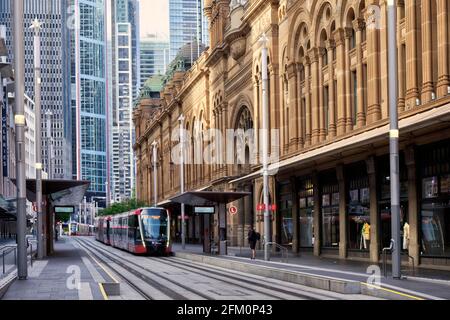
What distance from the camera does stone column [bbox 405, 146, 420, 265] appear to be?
30.8 meters

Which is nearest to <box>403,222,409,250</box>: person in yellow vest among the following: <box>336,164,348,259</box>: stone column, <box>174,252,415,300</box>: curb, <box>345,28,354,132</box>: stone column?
<box>174,252,415,300</box>: curb

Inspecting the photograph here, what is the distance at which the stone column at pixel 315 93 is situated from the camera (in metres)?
44.2

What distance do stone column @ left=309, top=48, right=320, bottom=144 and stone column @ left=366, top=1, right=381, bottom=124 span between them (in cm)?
824

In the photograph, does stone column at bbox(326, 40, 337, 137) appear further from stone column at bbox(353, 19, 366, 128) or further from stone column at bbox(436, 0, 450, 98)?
stone column at bbox(436, 0, 450, 98)

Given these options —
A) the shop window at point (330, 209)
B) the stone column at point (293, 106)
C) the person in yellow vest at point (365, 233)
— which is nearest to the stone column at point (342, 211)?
the shop window at point (330, 209)

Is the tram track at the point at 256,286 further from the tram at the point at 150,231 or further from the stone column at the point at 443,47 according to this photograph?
the tram at the point at 150,231

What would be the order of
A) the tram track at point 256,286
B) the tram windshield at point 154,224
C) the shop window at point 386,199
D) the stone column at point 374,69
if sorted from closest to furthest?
1. the tram track at point 256,286
2. the shop window at point 386,199
3. the stone column at point 374,69
4. the tram windshield at point 154,224

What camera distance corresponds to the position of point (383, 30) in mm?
34656

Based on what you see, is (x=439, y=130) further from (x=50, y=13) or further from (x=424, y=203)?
(x=50, y=13)

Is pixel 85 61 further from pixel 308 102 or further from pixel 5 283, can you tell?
pixel 5 283

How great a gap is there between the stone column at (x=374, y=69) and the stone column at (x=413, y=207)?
4.65m

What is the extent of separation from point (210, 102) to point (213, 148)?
5162 mm

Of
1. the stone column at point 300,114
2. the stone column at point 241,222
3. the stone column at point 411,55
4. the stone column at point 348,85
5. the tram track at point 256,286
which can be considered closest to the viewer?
the tram track at point 256,286

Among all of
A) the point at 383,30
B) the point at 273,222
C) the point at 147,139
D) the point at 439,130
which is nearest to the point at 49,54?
the point at 147,139
